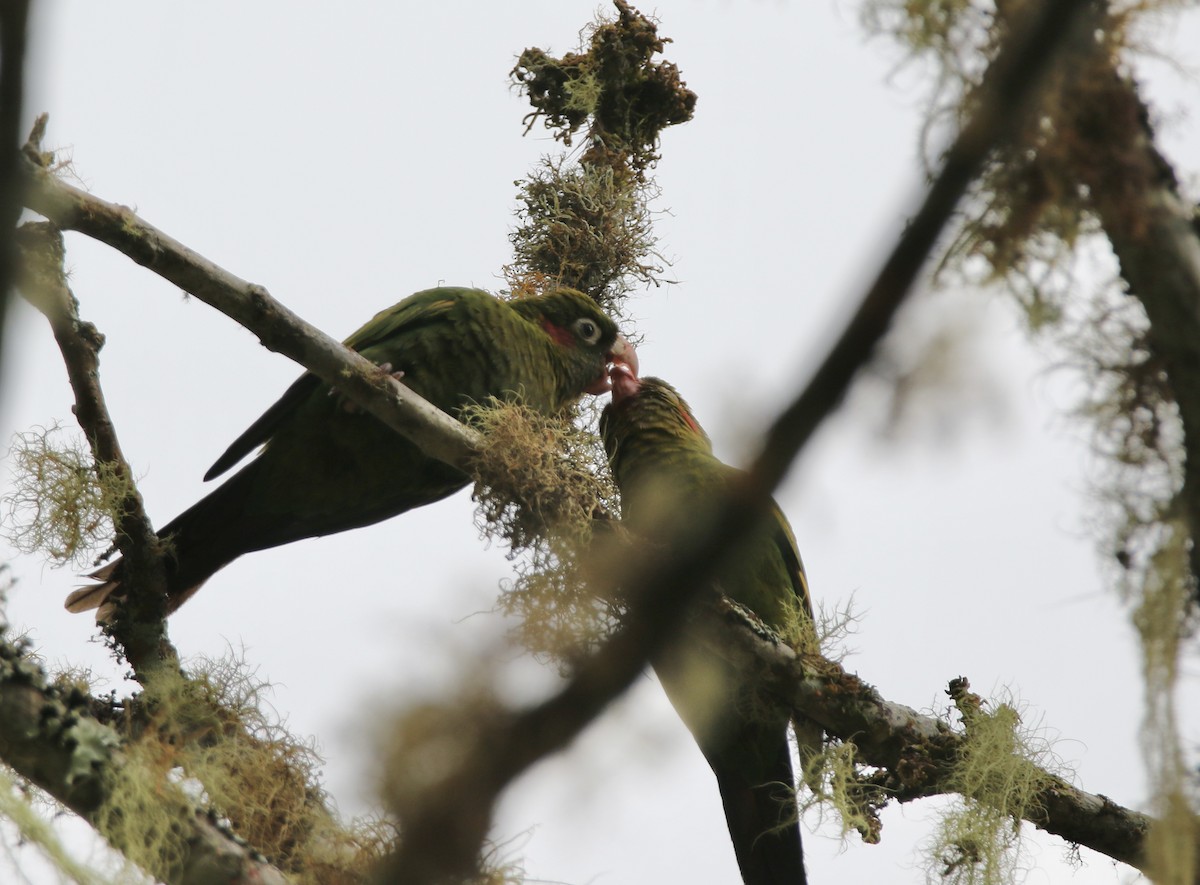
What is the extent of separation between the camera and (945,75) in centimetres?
154

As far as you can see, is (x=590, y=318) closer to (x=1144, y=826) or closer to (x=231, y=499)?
(x=231, y=499)

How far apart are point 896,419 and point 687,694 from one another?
2.61 m

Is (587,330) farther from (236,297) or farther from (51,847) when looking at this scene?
(51,847)

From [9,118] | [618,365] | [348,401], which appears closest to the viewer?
[9,118]

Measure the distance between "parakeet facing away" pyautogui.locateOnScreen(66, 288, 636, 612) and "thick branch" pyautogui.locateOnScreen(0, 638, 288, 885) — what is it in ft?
4.81

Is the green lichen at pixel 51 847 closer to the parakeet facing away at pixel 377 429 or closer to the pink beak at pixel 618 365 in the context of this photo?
the parakeet facing away at pixel 377 429

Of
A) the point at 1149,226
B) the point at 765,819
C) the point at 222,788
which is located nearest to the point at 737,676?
the point at 765,819

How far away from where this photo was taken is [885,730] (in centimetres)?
326

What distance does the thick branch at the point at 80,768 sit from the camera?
7.71 feet

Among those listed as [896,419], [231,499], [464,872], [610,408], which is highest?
[610,408]

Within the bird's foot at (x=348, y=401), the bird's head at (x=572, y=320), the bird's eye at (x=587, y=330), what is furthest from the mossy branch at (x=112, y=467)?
the bird's eye at (x=587, y=330)

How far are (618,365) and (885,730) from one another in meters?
1.91

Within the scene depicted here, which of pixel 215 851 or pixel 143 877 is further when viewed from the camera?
pixel 215 851

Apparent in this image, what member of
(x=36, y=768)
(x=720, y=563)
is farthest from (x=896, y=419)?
(x=36, y=768)
